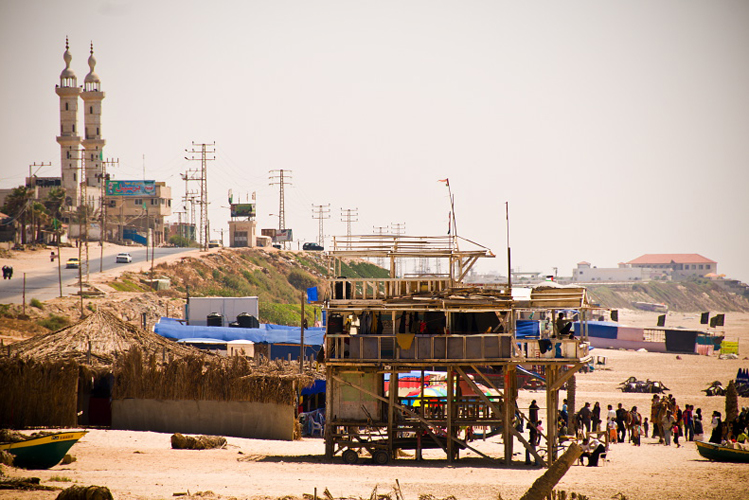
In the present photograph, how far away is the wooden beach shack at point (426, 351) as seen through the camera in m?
Result: 24.3

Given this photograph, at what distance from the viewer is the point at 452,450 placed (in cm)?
2508

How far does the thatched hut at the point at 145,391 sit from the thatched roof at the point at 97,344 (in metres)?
0.07

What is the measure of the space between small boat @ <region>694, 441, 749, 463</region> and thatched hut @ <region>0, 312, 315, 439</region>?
12.8 metres

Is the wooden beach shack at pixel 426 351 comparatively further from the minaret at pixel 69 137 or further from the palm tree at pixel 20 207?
the minaret at pixel 69 137

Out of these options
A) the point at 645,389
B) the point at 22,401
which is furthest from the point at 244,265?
the point at 22,401

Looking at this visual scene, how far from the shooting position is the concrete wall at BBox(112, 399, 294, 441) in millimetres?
28234

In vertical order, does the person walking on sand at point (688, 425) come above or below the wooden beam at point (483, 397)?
below

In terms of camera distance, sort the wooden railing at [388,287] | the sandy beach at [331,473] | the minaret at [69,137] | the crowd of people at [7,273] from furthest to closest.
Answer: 1. the minaret at [69,137]
2. the crowd of people at [7,273]
3. the wooden railing at [388,287]
4. the sandy beach at [331,473]

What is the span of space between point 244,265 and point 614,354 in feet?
160

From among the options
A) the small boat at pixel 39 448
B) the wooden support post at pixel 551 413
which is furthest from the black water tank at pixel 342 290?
the small boat at pixel 39 448

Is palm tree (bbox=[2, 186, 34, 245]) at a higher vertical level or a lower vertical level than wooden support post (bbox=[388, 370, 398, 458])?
higher

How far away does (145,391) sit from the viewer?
2895 cm

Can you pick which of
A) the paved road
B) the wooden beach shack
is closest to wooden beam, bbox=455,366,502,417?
the wooden beach shack

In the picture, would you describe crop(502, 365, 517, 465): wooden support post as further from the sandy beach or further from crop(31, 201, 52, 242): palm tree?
crop(31, 201, 52, 242): palm tree
